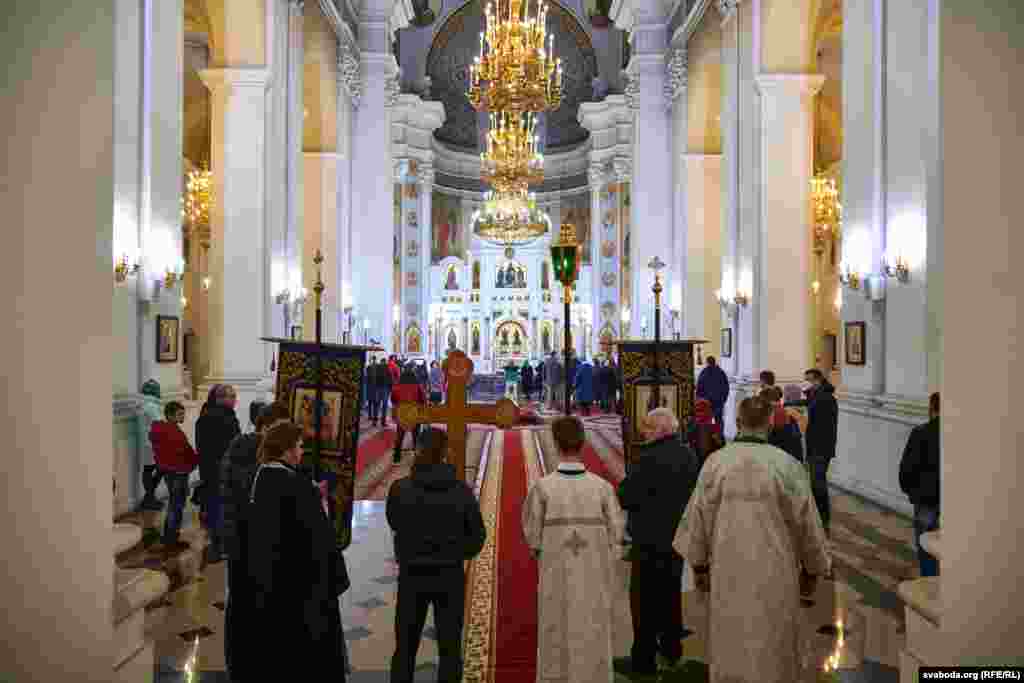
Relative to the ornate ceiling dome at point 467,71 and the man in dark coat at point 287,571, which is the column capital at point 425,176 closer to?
the ornate ceiling dome at point 467,71

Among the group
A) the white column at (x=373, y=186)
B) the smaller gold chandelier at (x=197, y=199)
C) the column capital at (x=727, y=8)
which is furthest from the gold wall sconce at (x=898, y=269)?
the white column at (x=373, y=186)

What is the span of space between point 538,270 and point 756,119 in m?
23.2

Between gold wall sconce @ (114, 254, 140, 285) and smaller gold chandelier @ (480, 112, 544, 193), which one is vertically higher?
smaller gold chandelier @ (480, 112, 544, 193)

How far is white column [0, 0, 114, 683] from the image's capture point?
2438 mm

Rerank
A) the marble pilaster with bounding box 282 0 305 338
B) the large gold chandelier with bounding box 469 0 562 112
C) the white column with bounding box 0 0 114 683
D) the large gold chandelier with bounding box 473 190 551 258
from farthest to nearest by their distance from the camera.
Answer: the large gold chandelier with bounding box 473 190 551 258
the large gold chandelier with bounding box 469 0 562 112
the marble pilaster with bounding box 282 0 305 338
the white column with bounding box 0 0 114 683

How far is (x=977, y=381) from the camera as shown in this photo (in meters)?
2.54

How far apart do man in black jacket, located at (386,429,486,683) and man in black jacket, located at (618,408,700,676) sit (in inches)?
40.3

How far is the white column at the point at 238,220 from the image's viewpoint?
1179 cm

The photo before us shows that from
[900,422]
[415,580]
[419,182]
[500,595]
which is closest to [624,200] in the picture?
[419,182]

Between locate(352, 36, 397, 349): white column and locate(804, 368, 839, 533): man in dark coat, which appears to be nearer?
locate(804, 368, 839, 533): man in dark coat

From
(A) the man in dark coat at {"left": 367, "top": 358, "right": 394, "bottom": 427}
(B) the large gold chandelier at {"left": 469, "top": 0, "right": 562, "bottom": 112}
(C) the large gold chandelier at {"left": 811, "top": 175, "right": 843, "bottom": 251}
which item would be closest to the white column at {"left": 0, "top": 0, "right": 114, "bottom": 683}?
(B) the large gold chandelier at {"left": 469, "top": 0, "right": 562, "bottom": 112}

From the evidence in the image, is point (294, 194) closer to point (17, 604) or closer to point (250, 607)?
point (250, 607)

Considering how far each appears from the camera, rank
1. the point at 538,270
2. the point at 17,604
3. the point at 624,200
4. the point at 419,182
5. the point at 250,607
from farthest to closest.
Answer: the point at 538,270 < the point at 419,182 < the point at 624,200 < the point at 250,607 < the point at 17,604

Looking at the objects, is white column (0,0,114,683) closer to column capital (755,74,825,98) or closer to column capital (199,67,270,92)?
column capital (199,67,270,92)
